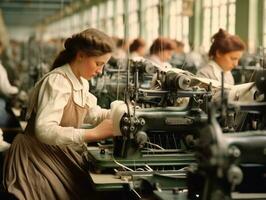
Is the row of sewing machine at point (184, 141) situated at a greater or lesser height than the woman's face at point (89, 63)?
lesser

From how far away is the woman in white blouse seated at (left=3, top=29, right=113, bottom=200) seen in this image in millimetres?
3092

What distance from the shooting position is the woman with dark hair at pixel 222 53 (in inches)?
185

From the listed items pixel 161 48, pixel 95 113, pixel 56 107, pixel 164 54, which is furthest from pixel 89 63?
pixel 164 54

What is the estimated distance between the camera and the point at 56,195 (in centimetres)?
317

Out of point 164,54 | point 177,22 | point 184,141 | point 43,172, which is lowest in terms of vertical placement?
point 43,172

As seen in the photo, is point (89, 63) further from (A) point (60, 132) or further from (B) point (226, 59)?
(B) point (226, 59)

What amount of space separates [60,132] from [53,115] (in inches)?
4.2

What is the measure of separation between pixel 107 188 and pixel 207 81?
942mm

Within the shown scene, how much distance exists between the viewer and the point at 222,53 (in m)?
4.75

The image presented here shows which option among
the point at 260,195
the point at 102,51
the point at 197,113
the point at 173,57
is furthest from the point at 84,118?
the point at 173,57

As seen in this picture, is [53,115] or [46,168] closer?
[53,115]

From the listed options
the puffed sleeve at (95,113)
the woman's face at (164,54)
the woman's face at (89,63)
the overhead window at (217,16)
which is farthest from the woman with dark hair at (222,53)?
the woman's face at (89,63)

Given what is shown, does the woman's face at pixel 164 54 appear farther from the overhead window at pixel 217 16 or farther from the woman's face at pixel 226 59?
the woman's face at pixel 226 59

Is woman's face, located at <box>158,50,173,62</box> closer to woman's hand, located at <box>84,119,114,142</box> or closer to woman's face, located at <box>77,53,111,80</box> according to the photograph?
woman's face, located at <box>77,53,111,80</box>
